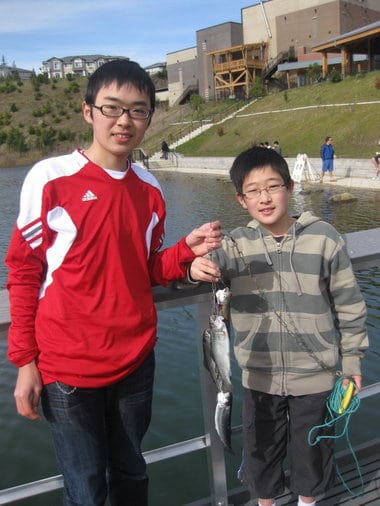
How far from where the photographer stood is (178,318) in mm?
7457

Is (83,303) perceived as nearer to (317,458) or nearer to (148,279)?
(148,279)

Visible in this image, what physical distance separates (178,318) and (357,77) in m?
32.1

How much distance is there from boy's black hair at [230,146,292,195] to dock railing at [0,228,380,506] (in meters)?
0.46

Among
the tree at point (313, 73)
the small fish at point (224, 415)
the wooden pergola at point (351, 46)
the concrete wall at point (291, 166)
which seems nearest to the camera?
the small fish at point (224, 415)

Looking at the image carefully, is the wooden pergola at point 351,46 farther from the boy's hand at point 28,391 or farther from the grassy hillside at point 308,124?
the boy's hand at point 28,391

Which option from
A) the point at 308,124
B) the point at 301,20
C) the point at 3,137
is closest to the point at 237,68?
the point at 301,20

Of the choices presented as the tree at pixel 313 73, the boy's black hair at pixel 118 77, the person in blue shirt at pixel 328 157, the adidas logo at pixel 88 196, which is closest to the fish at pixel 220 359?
the adidas logo at pixel 88 196

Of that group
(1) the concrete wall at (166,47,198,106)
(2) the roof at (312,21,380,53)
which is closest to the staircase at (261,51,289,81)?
(2) the roof at (312,21,380,53)

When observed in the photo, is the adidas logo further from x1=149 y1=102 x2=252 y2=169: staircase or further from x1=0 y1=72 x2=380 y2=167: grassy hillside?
x1=149 y1=102 x2=252 y2=169: staircase

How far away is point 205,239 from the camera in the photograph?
1861mm

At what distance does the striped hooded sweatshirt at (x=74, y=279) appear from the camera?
172 centimetres

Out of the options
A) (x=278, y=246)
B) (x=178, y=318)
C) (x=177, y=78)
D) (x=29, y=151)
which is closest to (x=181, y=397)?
(x=178, y=318)

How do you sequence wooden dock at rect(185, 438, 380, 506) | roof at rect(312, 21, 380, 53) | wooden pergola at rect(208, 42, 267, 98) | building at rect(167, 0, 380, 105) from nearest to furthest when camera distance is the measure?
wooden dock at rect(185, 438, 380, 506) < roof at rect(312, 21, 380, 53) < building at rect(167, 0, 380, 105) < wooden pergola at rect(208, 42, 267, 98)

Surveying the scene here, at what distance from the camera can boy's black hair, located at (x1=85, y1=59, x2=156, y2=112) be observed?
1827 mm
